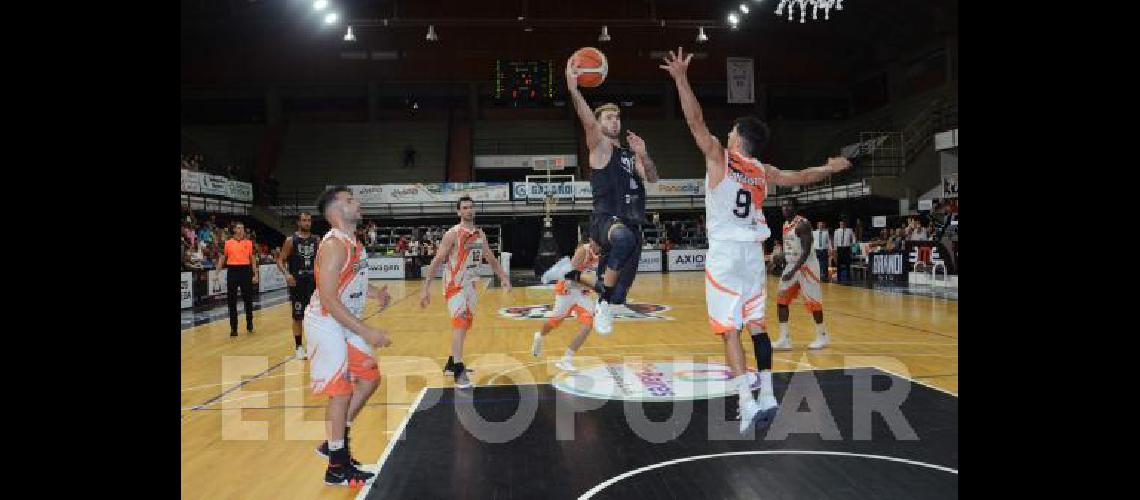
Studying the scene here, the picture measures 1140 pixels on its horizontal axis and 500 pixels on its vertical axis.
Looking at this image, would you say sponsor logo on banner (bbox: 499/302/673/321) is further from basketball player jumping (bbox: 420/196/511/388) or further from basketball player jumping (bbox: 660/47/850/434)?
basketball player jumping (bbox: 660/47/850/434)

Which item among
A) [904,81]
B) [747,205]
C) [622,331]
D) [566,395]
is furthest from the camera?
[904,81]

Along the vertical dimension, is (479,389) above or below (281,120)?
below

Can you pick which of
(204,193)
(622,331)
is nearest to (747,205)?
(622,331)

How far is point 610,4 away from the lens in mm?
30031

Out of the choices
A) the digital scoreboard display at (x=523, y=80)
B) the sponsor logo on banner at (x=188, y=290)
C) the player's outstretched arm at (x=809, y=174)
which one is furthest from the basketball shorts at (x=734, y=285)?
the digital scoreboard display at (x=523, y=80)

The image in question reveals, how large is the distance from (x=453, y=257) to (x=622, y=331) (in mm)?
4179

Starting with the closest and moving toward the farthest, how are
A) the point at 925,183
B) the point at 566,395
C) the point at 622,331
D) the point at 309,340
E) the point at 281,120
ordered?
the point at 309,340 → the point at 566,395 → the point at 622,331 → the point at 925,183 → the point at 281,120

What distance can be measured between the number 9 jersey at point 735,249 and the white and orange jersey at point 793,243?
12.0ft

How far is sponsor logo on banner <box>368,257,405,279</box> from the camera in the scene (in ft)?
75.2

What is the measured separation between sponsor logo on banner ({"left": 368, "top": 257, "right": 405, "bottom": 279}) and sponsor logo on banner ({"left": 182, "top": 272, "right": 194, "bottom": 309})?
842 cm

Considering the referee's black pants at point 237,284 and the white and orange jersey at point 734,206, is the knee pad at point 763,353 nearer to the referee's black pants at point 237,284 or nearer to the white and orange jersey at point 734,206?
the white and orange jersey at point 734,206

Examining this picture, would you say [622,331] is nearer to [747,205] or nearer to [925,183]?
[747,205]

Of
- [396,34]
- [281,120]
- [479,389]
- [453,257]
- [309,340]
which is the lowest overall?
[479,389]

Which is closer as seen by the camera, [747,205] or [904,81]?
[747,205]
